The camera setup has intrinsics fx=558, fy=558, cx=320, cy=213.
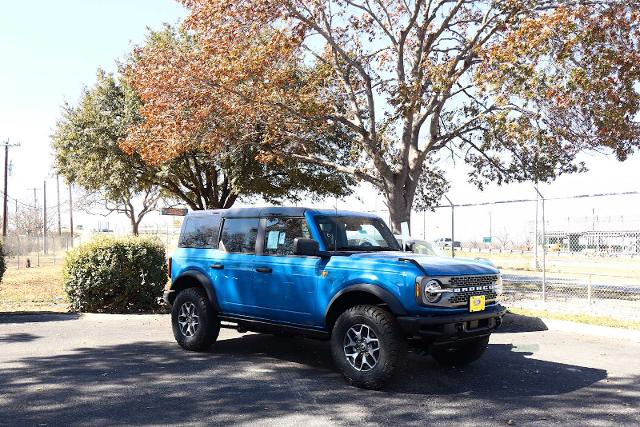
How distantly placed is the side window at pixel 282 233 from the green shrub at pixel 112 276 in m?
5.41

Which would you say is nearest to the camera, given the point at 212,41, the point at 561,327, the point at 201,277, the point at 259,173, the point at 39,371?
the point at 39,371

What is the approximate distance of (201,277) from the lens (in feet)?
25.1

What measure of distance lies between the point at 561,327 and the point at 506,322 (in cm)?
99

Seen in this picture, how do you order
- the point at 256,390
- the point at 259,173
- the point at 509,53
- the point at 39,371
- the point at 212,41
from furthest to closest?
the point at 259,173
the point at 212,41
the point at 509,53
the point at 39,371
the point at 256,390

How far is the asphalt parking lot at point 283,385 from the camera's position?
4926 millimetres

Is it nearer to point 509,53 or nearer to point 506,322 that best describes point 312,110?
point 509,53

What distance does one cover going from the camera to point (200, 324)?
296 inches

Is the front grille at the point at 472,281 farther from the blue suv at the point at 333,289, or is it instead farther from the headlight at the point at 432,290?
the headlight at the point at 432,290

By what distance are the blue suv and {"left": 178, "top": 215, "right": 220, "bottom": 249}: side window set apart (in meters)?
0.02

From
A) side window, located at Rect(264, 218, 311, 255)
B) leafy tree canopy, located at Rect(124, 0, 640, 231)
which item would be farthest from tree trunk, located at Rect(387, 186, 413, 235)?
side window, located at Rect(264, 218, 311, 255)

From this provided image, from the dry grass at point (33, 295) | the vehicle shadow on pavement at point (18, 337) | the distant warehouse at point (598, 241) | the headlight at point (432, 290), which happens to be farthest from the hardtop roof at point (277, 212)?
the distant warehouse at point (598, 241)

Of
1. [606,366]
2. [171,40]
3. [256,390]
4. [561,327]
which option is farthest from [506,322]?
[171,40]

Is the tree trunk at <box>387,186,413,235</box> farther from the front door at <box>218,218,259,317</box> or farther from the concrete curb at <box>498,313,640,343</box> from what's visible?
the front door at <box>218,218,259,317</box>

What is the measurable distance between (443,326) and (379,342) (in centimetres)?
67
